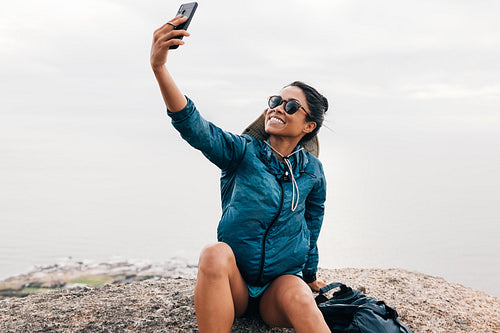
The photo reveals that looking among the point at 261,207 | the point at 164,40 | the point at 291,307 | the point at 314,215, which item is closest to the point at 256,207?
the point at 261,207

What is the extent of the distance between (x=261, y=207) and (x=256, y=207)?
4 cm

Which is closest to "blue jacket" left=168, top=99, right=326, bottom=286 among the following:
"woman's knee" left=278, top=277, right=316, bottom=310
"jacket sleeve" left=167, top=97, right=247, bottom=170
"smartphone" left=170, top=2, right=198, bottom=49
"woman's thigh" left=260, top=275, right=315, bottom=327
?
"jacket sleeve" left=167, top=97, right=247, bottom=170

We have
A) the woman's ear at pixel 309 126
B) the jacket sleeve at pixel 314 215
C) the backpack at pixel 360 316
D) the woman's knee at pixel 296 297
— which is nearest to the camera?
the woman's knee at pixel 296 297

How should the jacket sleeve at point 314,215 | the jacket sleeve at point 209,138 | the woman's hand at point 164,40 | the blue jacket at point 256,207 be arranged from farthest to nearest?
the jacket sleeve at point 314,215
the blue jacket at point 256,207
the jacket sleeve at point 209,138
the woman's hand at point 164,40

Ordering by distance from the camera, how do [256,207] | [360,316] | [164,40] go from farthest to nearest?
[360,316], [256,207], [164,40]

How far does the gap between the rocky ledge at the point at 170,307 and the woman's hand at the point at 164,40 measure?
6.75 feet

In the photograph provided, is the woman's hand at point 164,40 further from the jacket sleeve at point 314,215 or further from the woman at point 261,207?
the jacket sleeve at point 314,215

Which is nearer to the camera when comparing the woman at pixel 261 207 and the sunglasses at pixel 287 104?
the woman at pixel 261 207

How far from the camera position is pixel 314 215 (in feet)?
12.1

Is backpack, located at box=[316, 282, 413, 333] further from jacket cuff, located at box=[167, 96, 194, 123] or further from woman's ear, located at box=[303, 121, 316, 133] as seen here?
jacket cuff, located at box=[167, 96, 194, 123]

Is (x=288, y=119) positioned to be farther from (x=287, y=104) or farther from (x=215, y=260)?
(x=215, y=260)

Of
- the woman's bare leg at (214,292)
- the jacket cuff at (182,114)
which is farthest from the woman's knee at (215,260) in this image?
the jacket cuff at (182,114)

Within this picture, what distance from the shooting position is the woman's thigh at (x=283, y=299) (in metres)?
2.88

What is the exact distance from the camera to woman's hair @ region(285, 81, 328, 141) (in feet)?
11.4
